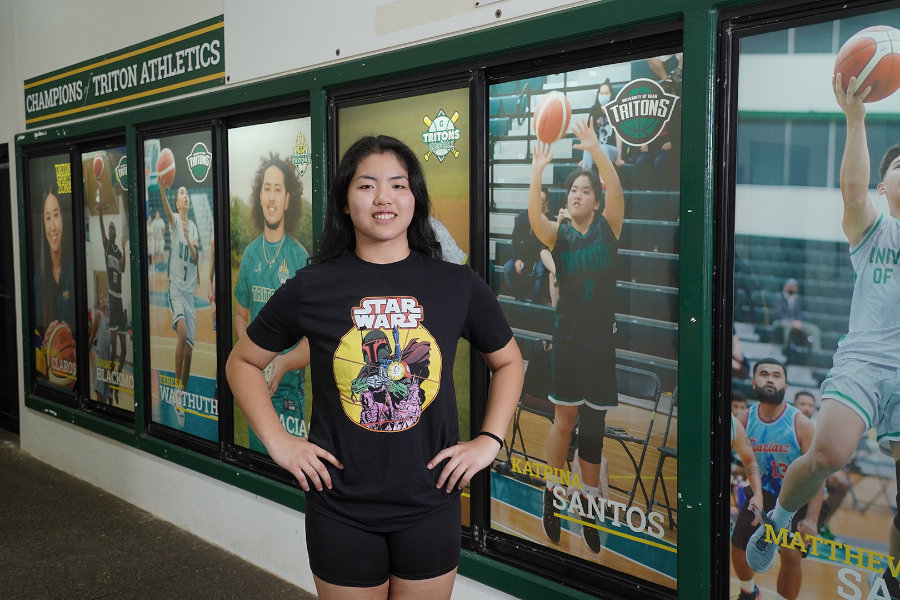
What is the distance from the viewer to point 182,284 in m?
4.28

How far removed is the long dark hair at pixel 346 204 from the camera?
1821 millimetres

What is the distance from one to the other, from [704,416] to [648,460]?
11.1 inches

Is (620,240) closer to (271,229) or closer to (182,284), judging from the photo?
(271,229)

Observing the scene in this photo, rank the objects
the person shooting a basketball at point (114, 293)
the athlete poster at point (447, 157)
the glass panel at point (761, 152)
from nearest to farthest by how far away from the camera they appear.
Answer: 1. the glass panel at point (761, 152)
2. the athlete poster at point (447, 157)
3. the person shooting a basketball at point (114, 293)

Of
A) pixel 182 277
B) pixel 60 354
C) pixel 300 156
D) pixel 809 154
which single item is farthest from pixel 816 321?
pixel 60 354

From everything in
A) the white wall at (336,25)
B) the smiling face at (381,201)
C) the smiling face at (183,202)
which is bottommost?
the smiling face at (381,201)

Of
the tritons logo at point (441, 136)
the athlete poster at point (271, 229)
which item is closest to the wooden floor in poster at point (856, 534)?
the tritons logo at point (441, 136)

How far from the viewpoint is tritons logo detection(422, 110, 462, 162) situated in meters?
2.84

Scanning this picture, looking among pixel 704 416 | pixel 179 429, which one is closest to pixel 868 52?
pixel 704 416

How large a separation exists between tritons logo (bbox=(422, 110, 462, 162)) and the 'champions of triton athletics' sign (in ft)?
4.57

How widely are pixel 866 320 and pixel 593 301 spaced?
79 centimetres

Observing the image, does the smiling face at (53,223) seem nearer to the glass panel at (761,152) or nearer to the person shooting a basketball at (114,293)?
the person shooting a basketball at (114,293)

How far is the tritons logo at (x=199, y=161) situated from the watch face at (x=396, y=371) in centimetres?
266

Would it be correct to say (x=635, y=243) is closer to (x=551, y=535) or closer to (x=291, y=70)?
(x=551, y=535)
